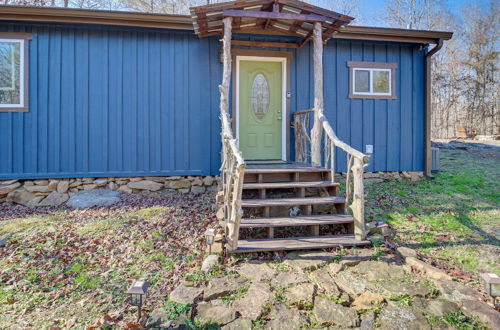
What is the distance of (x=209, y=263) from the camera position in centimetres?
310

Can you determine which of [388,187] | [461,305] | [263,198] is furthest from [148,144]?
[461,305]

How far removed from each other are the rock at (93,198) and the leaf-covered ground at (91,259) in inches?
10.4

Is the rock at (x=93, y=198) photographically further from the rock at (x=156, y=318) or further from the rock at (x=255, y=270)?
the rock at (x=156, y=318)

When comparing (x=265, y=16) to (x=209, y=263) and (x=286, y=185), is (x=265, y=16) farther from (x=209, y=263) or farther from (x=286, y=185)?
(x=209, y=263)

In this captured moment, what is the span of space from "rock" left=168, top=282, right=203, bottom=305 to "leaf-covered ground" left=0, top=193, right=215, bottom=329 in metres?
0.12

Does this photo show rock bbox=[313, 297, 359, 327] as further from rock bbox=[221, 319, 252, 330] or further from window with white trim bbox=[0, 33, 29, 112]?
window with white trim bbox=[0, 33, 29, 112]

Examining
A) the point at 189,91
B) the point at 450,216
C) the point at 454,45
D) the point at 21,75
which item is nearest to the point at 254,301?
the point at 450,216

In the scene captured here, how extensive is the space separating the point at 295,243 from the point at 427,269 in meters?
1.32

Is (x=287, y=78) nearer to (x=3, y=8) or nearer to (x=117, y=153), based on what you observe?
(x=117, y=153)

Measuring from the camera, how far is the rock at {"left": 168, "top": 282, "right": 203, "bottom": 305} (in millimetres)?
2523

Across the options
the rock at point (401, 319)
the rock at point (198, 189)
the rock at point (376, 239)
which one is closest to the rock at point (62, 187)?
the rock at point (198, 189)

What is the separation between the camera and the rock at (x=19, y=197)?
538 cm

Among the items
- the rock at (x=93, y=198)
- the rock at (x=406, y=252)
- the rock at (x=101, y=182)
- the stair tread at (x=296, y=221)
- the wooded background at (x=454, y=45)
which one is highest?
the wooded background at (x=454, y=45)

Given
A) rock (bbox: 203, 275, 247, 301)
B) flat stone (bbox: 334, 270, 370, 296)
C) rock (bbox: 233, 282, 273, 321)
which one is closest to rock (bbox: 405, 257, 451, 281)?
flat stone (bbox: 334, 270, 370, 296)
